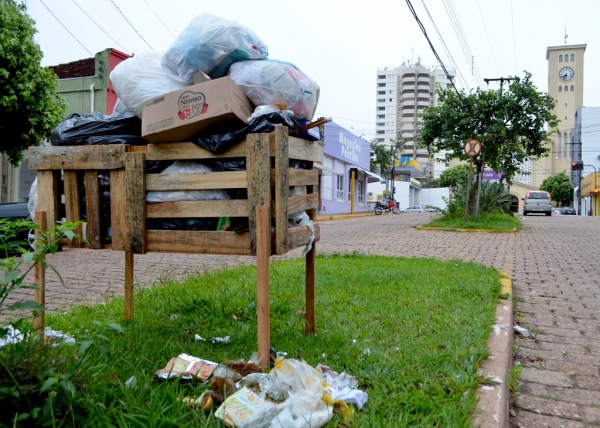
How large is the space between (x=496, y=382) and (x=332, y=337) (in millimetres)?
992

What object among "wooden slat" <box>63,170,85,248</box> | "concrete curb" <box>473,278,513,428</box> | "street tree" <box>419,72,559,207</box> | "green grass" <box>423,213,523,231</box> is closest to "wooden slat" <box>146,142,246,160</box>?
"wooden slat" <box>63,170,85,248</box>

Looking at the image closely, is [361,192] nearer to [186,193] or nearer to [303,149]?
[303,149]

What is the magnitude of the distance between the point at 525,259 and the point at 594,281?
88.0 inches

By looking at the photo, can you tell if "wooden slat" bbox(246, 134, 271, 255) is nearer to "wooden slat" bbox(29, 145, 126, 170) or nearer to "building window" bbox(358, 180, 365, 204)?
"wooden slat" bbox(29, 145, 126, 170)

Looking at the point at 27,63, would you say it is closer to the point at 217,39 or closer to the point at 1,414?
the point at 217,39

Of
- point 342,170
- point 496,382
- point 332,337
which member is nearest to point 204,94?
point 332,337

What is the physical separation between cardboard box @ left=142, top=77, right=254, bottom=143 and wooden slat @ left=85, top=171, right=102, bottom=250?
419 mm

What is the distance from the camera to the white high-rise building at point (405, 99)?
126 meters

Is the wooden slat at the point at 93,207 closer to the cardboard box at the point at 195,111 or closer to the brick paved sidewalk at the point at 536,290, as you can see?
the cardboard box at the point at 195,111

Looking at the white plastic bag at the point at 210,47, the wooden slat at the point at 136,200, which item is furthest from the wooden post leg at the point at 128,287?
the white plastic bag at the point at 210,47

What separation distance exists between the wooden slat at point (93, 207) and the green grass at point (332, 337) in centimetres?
60

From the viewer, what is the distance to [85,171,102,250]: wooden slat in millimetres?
2775

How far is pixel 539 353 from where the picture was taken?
11.6ft

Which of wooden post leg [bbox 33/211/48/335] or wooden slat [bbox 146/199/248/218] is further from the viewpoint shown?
wooden post leg [bbox 33/211/48/335]
